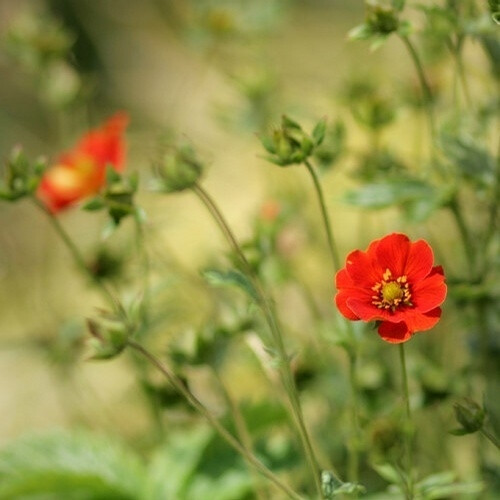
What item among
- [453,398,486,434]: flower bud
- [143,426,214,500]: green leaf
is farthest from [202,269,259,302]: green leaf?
[143,426,214,500]: green leaf

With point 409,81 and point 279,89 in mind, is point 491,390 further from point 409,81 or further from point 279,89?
point 279,89

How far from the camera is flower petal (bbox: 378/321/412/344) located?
0.67 meters

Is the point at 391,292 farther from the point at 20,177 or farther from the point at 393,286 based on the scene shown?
the point at 20,177

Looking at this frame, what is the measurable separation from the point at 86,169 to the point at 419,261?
0.59m

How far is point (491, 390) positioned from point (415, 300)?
0.38 m

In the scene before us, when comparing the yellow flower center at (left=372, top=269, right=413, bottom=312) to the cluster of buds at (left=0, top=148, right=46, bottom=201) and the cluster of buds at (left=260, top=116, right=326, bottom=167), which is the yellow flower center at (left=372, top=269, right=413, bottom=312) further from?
the cluster of buds at (left=0, top=148, right=46, bottom=201)

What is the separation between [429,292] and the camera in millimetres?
707

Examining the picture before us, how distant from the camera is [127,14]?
10.0ft

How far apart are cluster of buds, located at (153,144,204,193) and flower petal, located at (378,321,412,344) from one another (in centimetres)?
23

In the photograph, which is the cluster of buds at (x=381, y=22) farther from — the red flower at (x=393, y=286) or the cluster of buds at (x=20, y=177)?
the cluster of buds at (x=20, y=177)

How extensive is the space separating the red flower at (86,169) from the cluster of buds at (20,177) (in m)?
0.25

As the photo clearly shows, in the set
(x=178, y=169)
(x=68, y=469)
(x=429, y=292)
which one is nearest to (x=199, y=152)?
(x=178, y=169)

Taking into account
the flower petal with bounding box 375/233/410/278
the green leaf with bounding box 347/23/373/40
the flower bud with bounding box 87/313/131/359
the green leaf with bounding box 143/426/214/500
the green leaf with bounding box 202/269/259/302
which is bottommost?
the green leaf with bounding box 143/426/214/500

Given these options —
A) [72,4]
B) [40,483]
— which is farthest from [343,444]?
[72,4]
